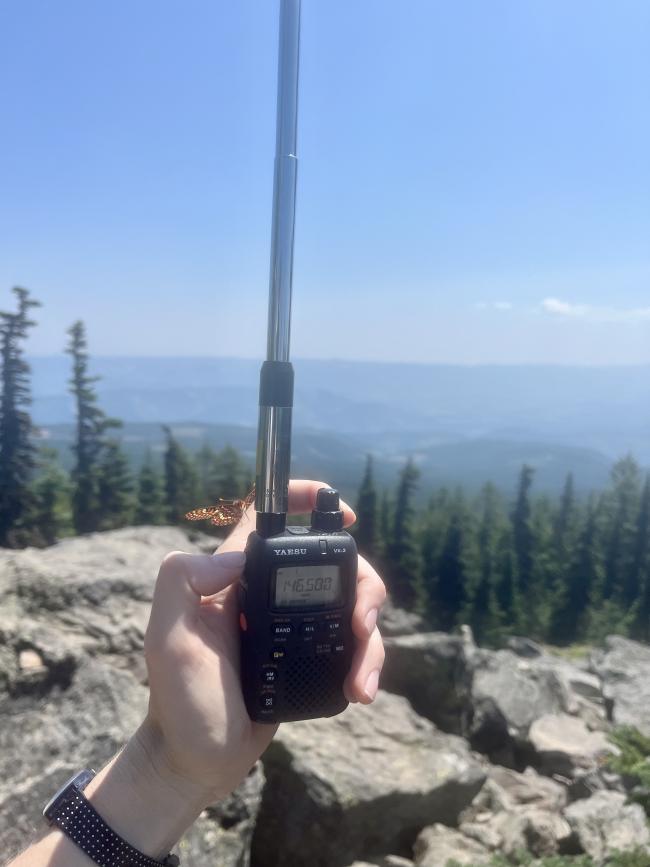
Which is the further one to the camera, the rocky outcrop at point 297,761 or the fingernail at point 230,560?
the rocky outcrop at point 297,761

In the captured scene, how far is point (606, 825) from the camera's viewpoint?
7262 millimetres

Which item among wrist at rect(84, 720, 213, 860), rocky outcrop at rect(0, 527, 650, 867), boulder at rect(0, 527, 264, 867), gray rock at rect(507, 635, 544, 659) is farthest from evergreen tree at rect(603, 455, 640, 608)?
wrist at rect(84, 720, 213, 860)

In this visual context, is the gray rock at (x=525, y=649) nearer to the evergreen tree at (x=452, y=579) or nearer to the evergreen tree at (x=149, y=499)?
the evergreen tree at (x=452, y=579)

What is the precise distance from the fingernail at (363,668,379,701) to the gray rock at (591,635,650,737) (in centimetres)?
760

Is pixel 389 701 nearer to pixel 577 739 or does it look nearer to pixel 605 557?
pixel 577 739

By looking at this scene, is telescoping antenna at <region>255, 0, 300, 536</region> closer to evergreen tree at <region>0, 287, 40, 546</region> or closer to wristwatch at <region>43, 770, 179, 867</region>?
wristwatch at <region>43, 770, 179, 867</region>

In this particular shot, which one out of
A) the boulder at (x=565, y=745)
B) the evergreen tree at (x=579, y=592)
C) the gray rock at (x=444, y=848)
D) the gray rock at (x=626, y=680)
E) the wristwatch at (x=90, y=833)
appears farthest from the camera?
the evergreen tree at (x=579, y=592)

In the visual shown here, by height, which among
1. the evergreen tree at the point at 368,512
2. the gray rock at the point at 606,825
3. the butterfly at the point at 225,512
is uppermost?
the butterfly at the point at 225,512

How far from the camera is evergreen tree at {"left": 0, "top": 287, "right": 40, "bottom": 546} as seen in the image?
92.5ft

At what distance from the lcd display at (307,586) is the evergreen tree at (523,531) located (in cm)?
5662

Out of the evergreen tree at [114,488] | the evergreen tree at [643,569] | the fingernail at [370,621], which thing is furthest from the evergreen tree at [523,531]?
the fingernail at [370,621]

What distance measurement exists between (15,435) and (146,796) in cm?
3056

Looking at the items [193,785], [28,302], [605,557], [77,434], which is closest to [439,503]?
[605,557]

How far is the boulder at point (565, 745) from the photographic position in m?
11.1
